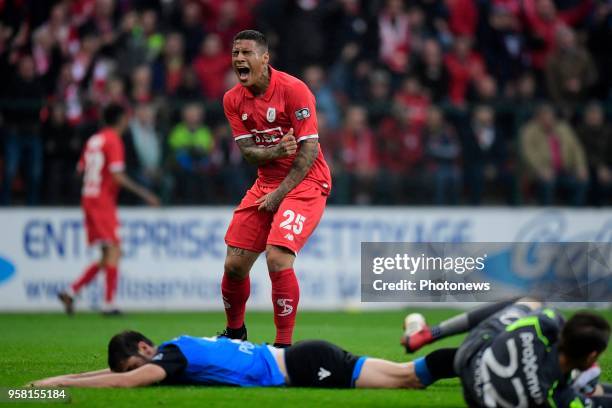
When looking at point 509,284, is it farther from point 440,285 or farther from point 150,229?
point 440,285

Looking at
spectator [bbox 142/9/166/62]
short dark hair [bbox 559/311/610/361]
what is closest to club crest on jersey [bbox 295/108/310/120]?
short dark hair [bbox 559/311/610/361]

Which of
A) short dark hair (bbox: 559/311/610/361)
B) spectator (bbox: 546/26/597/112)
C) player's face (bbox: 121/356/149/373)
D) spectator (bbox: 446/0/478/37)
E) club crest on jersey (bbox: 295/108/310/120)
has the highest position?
spectator (bbox: 446/0/478/37)

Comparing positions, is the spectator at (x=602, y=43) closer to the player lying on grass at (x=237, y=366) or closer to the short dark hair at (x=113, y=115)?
the short dark hair at (x=113, y=115)

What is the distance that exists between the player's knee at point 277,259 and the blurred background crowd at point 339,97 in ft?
25.1

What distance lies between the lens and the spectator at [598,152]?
18.1 m

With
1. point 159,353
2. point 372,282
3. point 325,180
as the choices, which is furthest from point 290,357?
point 372,282

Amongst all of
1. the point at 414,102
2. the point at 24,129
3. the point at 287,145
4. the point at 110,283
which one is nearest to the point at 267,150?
the point at 287,145

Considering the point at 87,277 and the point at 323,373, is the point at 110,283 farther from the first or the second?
the point at 323,373

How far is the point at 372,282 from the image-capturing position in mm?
11844

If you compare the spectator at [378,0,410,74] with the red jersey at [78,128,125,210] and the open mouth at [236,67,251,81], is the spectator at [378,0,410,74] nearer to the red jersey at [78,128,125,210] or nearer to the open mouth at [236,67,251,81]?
the red jersey at [78,128,125,210]

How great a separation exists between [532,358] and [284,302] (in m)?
3.22

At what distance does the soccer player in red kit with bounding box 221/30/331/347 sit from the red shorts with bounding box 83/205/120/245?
6.30 meters

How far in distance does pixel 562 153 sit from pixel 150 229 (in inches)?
260

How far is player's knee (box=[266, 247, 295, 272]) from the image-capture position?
9.56m
